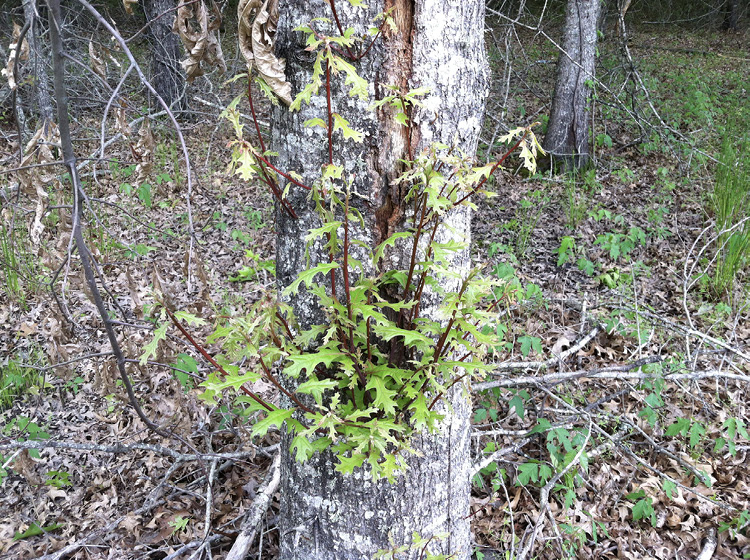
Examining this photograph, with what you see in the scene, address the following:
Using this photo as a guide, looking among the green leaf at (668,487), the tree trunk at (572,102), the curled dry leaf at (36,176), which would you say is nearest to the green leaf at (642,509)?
the green leaf at (668,487)

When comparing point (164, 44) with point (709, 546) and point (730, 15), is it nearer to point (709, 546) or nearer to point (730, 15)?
point (709, 546)

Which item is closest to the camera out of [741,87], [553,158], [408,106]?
[408,106]

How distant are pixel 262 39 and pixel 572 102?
5.93m

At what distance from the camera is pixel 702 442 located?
9.79 feet

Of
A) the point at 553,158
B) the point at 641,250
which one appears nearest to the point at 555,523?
the point at 641,250

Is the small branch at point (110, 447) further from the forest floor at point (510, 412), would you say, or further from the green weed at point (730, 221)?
the green weed at point (730, 221)

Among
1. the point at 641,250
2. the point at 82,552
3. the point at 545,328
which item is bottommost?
the point at 82,552

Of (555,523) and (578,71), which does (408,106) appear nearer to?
(555,523)

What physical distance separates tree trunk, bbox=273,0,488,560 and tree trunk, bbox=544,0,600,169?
5004 mm

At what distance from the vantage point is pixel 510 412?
3.08 metres

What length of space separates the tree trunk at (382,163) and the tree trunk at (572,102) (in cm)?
500

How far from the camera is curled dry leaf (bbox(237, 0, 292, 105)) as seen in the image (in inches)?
50.4

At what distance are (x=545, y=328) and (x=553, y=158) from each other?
11.8 ft

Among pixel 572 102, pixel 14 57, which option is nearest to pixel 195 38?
pixel 14 57
